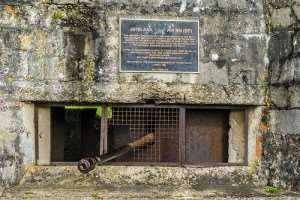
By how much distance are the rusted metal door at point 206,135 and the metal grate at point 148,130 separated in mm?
Answer: 219

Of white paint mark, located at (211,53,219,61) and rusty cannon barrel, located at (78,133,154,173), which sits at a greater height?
white paint mark, located at (211,53,219,61)

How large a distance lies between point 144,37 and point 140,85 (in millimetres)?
556

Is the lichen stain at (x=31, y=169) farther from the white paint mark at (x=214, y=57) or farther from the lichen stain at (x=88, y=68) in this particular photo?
the white paint mark at (x=214, y=57)

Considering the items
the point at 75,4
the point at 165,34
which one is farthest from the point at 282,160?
the point at 75,4

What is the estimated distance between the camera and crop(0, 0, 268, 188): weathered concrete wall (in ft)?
17.1

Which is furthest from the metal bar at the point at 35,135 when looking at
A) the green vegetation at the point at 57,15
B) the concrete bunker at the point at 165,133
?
the green vegetation at the point at 57,15

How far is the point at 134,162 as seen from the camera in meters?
5.52

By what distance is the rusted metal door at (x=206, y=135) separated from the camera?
5859 mm

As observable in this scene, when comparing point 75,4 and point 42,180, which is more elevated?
point 75,4

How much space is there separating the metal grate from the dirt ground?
63 centimetres

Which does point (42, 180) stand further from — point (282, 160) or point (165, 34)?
point (282, 160)

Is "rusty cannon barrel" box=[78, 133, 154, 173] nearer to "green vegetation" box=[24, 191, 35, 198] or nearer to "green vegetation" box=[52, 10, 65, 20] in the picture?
"green vegetation" box=[24, 191, 35, 198]

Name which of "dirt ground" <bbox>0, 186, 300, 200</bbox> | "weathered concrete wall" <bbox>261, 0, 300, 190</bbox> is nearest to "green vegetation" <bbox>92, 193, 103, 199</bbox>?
"dirt ground" <bbox>0, 186, 300, 200</bbox>

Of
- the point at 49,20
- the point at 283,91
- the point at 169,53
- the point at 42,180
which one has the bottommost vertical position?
the point at 42,180
